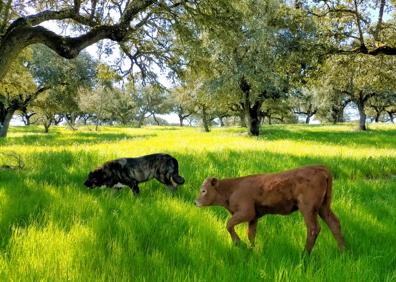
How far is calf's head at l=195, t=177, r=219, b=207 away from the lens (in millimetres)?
5285

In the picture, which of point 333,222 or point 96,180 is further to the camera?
point 96,180

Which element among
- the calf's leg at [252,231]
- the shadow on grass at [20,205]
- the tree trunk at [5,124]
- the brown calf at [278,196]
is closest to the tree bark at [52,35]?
the shadow on grass at [20,205]

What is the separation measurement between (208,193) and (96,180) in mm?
4428

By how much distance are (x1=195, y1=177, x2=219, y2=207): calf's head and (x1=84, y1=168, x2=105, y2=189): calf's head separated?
4.26 metres

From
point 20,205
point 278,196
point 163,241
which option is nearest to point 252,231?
point 278,196

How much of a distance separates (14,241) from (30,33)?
8.41 metres

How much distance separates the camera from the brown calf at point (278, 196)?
4.58m

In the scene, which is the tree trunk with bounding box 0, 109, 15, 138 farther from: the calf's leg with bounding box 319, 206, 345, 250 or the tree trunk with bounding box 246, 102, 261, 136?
the calf's leg with bounding box 319, 206, 345, 250

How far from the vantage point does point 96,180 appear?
8961 millimetres

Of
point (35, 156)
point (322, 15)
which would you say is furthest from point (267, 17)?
Answer: point (35, 156)

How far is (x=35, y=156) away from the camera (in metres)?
14.4

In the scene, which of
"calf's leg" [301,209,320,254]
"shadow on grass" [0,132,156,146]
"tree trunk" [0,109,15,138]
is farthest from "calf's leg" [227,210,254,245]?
"tree trunk" [0,109,15,138]

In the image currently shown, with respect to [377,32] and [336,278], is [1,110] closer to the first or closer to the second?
[377,32]

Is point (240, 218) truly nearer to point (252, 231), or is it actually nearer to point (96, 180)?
point (252, 231)
